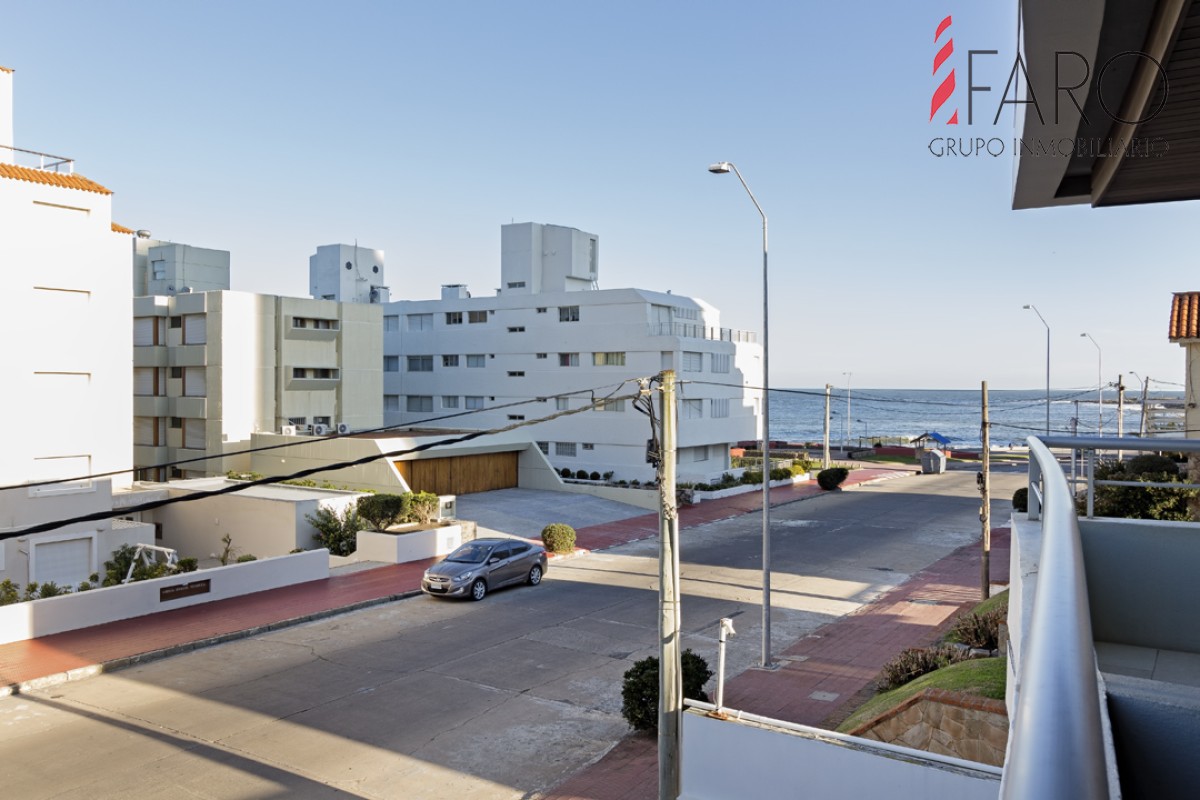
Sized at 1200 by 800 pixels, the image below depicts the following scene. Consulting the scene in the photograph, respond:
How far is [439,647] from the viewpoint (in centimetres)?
2022

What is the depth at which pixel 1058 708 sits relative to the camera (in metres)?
1.16

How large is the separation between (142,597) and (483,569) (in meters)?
8.72

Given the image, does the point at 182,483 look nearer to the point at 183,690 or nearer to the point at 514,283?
the point at 183,690

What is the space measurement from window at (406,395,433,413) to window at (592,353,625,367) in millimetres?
14772

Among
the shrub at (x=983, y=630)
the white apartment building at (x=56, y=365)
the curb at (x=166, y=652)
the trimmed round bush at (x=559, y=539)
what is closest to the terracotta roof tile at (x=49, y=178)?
the white apartment building at (x=56, y=365)

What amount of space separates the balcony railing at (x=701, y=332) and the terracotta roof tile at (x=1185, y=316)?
2657 centimetres

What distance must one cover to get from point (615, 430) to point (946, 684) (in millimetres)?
39510

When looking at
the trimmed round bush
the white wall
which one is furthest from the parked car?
the white wall

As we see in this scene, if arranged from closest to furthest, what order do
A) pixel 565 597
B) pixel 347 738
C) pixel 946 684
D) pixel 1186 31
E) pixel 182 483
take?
pixel 1186 31 < pixel 946 684 < pixel 347 738 < pixel 565 597 < pixel 182 483

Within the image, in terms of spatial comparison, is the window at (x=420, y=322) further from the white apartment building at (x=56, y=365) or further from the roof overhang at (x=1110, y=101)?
the roof overhang at (x=1110, y=101)

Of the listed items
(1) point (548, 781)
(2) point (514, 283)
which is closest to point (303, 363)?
(2) point (514, 283)

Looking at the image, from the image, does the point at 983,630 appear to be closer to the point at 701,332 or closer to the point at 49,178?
the point at 49,178

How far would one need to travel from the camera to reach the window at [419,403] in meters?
62.5

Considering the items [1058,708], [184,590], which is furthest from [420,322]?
[1058,708]
